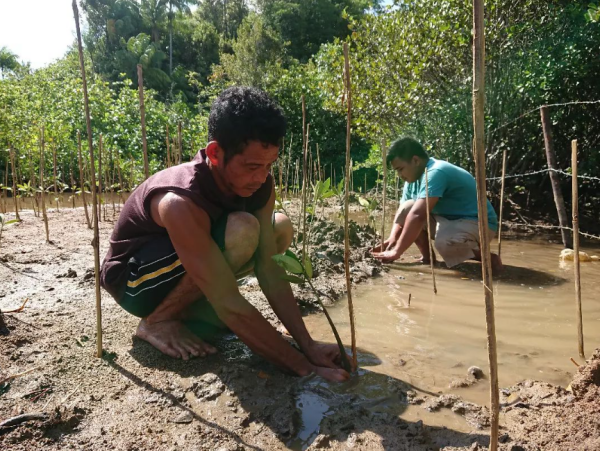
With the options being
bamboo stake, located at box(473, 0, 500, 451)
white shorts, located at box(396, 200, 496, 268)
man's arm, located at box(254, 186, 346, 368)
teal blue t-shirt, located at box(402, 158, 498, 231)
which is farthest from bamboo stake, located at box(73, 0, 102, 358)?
→ white shorts, located at box(396, 200, 496, 268)

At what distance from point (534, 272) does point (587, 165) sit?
249 centimetres

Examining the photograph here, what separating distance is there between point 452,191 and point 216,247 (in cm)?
284

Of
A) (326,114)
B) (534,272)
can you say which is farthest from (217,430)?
(326,114)

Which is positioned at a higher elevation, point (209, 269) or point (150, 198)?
point (150, 198)

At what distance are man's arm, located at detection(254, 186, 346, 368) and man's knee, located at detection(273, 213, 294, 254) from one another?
0.39 ft

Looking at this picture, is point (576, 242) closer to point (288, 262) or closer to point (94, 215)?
point (288, 262)

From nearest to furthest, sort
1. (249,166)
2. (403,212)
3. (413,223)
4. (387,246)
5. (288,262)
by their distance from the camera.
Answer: (288,262) → (249,166) → (413,223) → (387,246) → (403,212)

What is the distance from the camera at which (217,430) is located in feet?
4.91

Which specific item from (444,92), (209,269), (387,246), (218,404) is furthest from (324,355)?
(444,92)

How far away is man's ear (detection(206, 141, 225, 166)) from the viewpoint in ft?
5.83

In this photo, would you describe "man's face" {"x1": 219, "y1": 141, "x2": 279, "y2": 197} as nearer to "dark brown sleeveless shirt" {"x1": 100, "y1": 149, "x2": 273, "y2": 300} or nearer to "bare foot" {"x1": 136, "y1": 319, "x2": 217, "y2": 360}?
"dark brown sleeveless shirt" {"x1": 100, "y1": 149, "x2": 273, "y2": 300}

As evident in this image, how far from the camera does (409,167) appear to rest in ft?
12.9

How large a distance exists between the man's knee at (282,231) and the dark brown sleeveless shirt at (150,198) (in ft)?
0.61

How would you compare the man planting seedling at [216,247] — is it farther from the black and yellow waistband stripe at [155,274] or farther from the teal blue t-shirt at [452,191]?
the teal blue t-shirt at [452,191]
